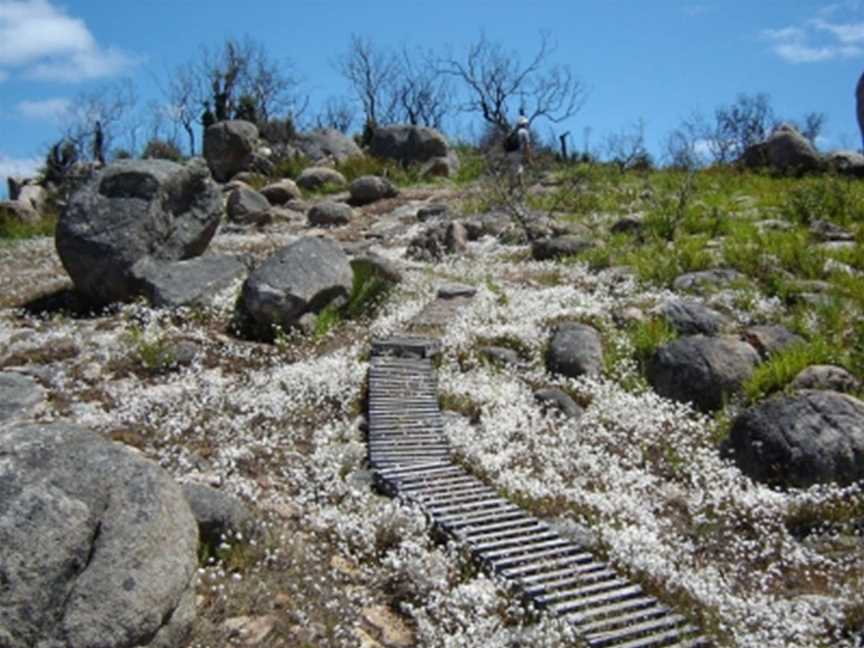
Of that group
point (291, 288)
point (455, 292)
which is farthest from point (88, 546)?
point (455, 292)

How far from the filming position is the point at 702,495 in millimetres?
7977

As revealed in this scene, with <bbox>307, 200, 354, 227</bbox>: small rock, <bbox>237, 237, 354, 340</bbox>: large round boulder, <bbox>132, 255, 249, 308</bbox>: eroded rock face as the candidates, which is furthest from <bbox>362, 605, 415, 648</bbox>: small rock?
<bbox>307, 200, 354, 227</bbox>: small rock

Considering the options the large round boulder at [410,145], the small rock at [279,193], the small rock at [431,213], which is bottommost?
the small rock at [431,213]

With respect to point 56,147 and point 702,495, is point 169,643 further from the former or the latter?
point 56,147

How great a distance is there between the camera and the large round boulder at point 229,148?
Answer: 29.8 meters

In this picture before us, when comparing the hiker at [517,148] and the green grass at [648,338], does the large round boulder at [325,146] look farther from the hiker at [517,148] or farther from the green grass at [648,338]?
the green grass at [648,338]

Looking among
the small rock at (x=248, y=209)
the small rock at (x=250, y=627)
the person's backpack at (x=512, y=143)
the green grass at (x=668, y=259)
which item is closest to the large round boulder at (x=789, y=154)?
the person's backpack at (x=512, y=143)

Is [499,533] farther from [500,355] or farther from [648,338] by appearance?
[648,338]

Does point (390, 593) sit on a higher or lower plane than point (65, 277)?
lower

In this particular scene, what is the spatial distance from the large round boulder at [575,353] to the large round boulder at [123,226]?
21.9 ft

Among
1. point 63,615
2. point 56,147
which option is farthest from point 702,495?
point 56,147

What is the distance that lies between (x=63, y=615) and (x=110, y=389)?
5.78 metres

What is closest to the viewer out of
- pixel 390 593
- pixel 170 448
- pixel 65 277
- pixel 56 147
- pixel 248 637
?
pixel 248 637

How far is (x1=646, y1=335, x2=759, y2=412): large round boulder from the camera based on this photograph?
383 inches
